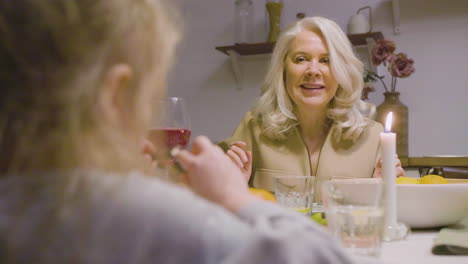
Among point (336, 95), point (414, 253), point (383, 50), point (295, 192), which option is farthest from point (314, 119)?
point (414, 253)

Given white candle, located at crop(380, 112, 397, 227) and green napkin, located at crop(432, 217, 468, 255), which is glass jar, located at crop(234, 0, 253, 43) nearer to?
white candle, located at crop(380, 112, 397, 227)

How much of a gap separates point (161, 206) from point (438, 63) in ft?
9.40

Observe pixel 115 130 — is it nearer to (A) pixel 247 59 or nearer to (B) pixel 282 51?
(B) pixel 282 51

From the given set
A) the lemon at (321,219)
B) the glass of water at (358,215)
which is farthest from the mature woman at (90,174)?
the lemon at (321,219)

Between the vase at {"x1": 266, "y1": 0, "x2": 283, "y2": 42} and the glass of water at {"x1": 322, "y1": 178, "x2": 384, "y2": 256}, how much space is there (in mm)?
2460

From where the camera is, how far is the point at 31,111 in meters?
0.44

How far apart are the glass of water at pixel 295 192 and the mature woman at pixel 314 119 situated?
29.8 inches

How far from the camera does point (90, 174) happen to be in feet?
1.43

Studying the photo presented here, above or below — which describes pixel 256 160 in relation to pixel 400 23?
below

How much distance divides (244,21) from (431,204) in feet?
8.51

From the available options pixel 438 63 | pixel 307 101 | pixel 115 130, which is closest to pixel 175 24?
pixel 115 130

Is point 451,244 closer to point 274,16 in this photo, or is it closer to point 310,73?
point 310,73

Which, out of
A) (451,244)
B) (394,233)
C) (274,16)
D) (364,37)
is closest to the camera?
(451,244)

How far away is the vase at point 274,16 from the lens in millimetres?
3119
